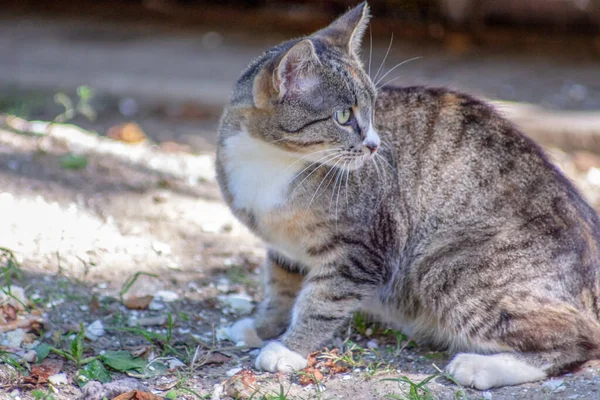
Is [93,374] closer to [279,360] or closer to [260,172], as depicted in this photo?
[279,360]

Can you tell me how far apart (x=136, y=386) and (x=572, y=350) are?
1.79 meters

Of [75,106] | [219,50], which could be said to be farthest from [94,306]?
[219,50]

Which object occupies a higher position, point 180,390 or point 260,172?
point 260,172

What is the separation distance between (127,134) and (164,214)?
1.40m

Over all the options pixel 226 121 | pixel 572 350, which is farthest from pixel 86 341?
pixel 572 350

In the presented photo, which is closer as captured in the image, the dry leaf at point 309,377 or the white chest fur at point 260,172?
the dry leaf at point 309,377

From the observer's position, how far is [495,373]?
122 inches

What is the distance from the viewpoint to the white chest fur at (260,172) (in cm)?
341

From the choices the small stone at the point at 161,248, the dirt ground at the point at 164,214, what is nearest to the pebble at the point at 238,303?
the dirt ground at the point at 164,214

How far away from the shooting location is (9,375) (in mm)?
2965

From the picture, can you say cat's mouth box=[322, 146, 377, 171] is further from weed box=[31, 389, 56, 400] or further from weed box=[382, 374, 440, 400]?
weed box=[31, 389, 56, 400]

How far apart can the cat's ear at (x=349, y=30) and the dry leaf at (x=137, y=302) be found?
1565 mm

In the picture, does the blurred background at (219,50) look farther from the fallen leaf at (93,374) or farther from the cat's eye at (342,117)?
the fallen leaf at (93,374)

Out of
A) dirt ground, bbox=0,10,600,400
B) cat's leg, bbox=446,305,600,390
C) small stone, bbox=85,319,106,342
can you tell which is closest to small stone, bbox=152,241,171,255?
dirt ground, bbox=0,10,600,400
